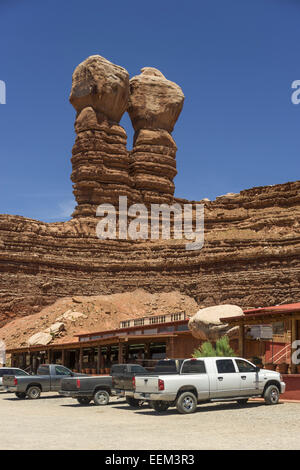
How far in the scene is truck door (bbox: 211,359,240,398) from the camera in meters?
18.3

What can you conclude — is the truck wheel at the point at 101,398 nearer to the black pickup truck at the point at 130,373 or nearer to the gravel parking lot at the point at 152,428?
the black pickup truck at the point at 130,373

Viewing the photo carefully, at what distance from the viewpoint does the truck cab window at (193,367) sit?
60.2 ft

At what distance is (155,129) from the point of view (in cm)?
8362

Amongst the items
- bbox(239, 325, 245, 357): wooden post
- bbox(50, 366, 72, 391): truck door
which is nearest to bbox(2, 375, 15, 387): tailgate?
bbox(50, 366, 72, 391): truck door

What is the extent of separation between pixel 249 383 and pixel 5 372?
16.4 m

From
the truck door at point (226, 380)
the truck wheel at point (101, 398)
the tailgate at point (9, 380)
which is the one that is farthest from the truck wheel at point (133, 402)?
the tailgate at point (9, 380)

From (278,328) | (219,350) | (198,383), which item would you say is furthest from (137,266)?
(198,383)

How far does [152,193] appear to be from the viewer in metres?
79.4

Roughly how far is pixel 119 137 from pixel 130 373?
200 ft

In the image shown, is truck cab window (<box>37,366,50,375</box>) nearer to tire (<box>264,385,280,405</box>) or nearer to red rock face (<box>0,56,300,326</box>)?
tire (<box>264,385,280,405</box>)

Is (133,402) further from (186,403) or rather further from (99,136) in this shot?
(99,136)

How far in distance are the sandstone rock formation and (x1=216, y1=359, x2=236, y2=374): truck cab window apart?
6141cm

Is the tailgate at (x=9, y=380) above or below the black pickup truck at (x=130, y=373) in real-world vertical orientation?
below

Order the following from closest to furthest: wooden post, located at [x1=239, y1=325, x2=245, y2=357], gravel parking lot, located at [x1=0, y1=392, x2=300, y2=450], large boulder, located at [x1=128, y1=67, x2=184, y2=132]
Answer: gravel parking lot, located at [x1=0, y1=392, x2=300, y2=450], wooden post, located at [x1=239, y1=325, x2=245, y2=357], large boulder, located at [x1=128, y1=67, x2=184, y2=132]
